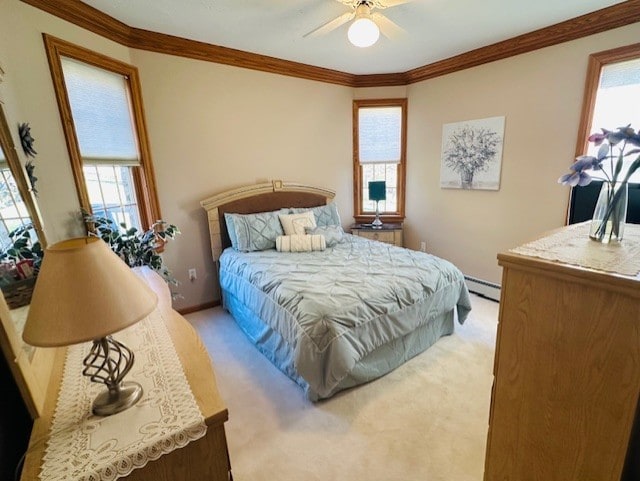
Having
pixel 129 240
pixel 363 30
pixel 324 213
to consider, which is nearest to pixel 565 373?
pixel 363 30

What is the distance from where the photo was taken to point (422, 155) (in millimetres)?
4168

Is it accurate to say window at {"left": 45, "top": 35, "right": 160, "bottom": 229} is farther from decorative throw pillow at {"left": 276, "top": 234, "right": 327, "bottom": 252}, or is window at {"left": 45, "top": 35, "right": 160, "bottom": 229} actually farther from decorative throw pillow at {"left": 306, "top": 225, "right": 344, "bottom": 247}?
decorative throw pillow at {"left": 306, "top": 225, "right": 344, "bottom": 247}

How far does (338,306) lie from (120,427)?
134cm

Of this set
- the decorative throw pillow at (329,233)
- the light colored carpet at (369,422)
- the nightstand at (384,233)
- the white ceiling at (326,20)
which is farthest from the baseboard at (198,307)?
the white ceiling at (326,20)

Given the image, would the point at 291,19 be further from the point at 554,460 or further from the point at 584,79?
the point at 554,460

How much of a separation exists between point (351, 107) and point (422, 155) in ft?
3.91

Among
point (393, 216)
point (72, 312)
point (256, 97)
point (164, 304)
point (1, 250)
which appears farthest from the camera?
point (393, 216)

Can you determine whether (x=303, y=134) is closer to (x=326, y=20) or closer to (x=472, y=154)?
(x=326, y=20)

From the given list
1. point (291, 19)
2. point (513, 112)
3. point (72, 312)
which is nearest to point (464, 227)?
point (513, 112)

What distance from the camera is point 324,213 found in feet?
12.7

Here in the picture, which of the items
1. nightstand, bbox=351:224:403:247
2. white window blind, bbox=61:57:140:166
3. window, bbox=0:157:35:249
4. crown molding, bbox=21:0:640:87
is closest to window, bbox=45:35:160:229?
white window blind, bbox=61:57:140:166

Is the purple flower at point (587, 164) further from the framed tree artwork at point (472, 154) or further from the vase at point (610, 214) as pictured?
the framed tree artwork at point (472, 154)

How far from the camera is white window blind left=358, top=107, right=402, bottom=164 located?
14.2 ft

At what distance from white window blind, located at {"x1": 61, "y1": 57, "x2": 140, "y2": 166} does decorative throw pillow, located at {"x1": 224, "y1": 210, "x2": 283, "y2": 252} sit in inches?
41.8
